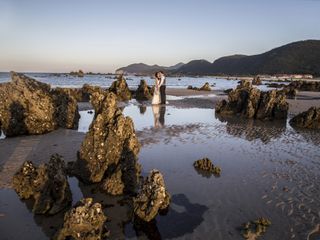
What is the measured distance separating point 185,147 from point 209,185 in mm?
5096

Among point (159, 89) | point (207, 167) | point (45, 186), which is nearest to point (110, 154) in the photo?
point (45, 186)

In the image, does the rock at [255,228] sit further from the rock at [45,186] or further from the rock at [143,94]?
the rock at [143,94]

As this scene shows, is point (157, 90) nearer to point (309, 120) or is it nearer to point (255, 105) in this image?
point (255, 105)

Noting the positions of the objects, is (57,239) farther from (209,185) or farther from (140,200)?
(209,185)

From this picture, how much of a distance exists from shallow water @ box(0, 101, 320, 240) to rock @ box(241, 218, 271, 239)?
15 centimetres

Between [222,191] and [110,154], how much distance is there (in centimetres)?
391

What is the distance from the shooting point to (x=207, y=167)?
12219 millimetres

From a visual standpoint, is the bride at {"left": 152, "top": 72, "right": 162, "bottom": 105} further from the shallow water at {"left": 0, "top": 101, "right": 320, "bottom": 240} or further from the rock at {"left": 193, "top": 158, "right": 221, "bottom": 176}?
the rock at {"left": 193, "top": 158, "right": 221, "bottom": 176}

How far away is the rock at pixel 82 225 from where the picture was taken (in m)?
6.73

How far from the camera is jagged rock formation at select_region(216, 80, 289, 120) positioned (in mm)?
26547

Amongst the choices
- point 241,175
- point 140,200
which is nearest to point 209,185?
point 241,175

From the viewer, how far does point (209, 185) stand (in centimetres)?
1075

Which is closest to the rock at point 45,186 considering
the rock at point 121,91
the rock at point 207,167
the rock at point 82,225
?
the rock at point 82,225

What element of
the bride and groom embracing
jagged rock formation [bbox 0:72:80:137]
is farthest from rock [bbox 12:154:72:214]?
the bride and groom embracing
